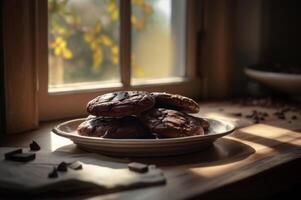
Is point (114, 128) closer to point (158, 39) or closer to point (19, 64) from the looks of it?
point (19, 64)

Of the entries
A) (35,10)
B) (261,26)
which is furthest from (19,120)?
(261,26)

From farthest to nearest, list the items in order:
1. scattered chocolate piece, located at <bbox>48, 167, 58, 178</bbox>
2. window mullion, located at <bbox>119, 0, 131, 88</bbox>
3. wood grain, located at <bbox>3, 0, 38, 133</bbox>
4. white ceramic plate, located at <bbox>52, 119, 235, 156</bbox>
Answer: window mullion, located at <bbox>119, 0, 131, 88</bbox> → wood grain, located at <bbox>3, 0, 38, 133</bbox> → white ceramic plate, located at <bbox>52, 119, 235, 156</bbox> → scattered chocolate piece, located at <bbox>48, 167, 58, 178</bbox>

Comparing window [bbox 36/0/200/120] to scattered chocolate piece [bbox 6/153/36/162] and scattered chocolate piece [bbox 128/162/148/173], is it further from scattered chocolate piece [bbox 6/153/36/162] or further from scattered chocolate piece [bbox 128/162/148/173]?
scattered chocolate piece [bbox 128/162/148/173]

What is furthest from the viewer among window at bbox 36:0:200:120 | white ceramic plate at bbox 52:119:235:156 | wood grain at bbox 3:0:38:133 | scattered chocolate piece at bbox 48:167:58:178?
window at bbox 36:0:200:120

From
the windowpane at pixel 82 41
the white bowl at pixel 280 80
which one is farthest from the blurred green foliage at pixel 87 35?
→ the white bowl at pixel 280 80

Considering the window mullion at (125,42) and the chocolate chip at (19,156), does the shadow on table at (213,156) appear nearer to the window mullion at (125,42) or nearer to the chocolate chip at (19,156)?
the chocolate chip at (19,156)

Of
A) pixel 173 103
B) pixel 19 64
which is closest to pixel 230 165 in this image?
pixel 173 103

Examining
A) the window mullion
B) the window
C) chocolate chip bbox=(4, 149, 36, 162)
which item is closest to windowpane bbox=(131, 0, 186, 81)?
the window
